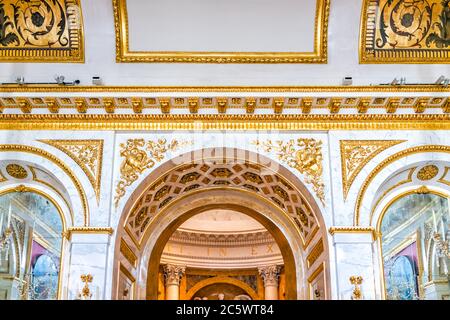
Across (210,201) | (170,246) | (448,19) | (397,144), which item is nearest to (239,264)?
(170,246)

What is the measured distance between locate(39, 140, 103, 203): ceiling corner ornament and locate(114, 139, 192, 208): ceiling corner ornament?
48 centimetres

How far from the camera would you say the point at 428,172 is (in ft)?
43.1

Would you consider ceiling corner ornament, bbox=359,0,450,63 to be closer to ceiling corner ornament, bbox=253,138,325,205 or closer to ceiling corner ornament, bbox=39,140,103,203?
ceiling corner ornament, bbox=253,138,325,205

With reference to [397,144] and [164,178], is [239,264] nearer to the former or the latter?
[164,178]

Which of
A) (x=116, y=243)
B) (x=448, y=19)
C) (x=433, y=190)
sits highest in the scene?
(x=448, y=19)

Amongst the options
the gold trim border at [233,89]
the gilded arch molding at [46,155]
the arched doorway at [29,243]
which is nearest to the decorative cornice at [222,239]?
the arched doorway at [29,243]

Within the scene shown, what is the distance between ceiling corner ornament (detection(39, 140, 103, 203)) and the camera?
40.7ft

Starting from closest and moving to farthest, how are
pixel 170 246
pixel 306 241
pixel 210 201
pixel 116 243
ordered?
pixel 116 243 < pixel 306 241 < pixel 210 201 < pixel 170 246

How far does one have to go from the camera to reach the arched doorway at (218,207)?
12906 mm

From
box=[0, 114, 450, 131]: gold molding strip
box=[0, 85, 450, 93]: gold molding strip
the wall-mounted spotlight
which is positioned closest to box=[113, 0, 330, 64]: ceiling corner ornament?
the wall-mounted spotlight

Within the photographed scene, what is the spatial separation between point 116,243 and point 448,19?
8900 millimetres

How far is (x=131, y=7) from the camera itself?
1262 cm

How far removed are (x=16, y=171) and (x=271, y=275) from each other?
Result: 38.2 feet

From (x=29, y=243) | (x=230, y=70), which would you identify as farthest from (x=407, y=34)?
(x=29, y=243)
